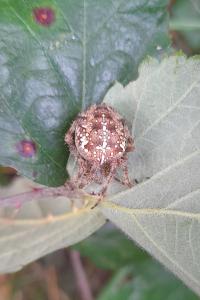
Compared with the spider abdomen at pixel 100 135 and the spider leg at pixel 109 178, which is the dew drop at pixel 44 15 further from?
the spider leg at pixel 109 178

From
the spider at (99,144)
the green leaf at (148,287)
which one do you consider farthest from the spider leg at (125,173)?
the green leaf at (148,287)

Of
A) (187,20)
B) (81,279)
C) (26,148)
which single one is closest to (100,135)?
(26,148)

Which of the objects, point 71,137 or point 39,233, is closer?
point 71,137

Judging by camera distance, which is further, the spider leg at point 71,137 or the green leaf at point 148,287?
the green leaf at point 148,287

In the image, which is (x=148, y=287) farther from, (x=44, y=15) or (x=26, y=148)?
(x=44, y=15)

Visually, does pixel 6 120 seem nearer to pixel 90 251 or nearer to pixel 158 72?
pixel 158 72

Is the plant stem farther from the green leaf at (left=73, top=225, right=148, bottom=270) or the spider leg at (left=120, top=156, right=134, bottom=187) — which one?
the spider leg at (left=120, top=156, right=134, bottom=187)
